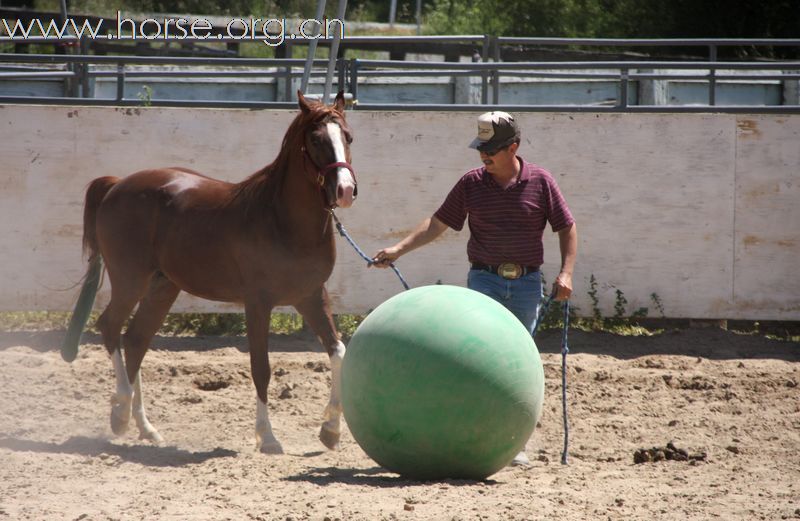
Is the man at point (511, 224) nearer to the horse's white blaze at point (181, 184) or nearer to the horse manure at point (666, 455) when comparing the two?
the horse manure at point (666, 455)

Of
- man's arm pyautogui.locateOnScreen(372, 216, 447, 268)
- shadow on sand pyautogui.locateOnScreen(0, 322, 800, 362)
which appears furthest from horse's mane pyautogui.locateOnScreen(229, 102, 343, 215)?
shadow on sand pyautogui.locateOnScreen(0, 322, 800, 362)

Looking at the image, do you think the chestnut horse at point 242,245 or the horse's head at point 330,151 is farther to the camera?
the chestnut horse at point 242,245

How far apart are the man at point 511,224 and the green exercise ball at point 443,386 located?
0.65 m

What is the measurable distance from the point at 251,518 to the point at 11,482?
1.28 meters

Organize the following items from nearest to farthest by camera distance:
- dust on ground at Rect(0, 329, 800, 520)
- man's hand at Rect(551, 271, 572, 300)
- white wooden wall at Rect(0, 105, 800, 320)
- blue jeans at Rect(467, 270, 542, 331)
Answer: dust on ground at Rect(0, 329, 800, 520) < man's hand at Rect(551, 271, 572, 300) < blue jeans at Rect(467, 270, 542, 331) < white wooden wall at Rect(0, 105, 800, 320)

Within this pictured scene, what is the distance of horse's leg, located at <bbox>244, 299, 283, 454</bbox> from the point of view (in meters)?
5.78

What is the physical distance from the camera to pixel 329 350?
598cm

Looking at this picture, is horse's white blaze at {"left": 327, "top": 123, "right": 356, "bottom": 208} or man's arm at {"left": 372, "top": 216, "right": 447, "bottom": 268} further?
man's arm at {"left": 372, "top": 216, "right": 447, "bottom": 268}

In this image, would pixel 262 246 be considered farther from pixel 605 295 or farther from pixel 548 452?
pixel 605 295

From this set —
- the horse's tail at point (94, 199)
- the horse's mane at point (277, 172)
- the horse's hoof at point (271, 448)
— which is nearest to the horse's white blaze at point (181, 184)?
the horse's mane at point (277, 172)

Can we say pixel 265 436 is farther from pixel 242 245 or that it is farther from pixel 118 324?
pixel 118 324

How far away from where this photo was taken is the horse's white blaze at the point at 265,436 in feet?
18.9

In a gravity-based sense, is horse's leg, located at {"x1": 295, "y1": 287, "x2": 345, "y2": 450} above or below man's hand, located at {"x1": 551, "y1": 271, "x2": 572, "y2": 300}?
below

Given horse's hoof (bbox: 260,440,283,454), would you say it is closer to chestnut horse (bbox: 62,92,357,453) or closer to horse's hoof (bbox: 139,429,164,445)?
chestnut horse (bbox: 62,92,357,453)
